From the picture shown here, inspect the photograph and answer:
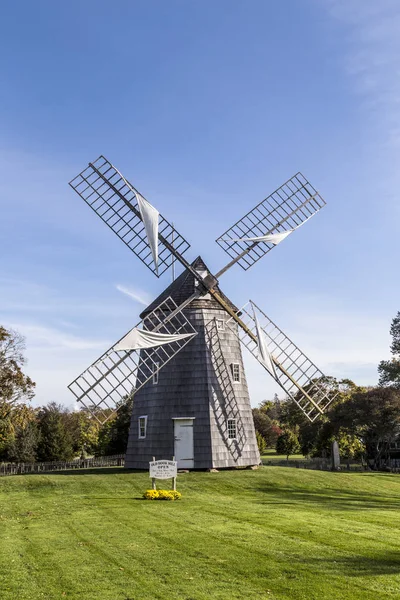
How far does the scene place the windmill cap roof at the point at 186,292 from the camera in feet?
87.8

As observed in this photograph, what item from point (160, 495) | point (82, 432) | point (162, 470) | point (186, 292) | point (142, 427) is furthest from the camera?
point (82, 432)

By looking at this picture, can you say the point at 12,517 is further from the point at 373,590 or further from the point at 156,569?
the point at 373,590

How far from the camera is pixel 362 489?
80.0 feet

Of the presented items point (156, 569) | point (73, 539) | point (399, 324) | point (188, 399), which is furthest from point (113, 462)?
point (156, 569)

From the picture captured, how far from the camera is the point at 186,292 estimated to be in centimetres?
2686

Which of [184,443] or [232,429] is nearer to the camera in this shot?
[184,443]

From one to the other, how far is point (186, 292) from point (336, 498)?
11.2 m

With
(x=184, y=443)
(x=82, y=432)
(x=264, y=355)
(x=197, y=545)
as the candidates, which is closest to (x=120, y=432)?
(x=82, y=432)

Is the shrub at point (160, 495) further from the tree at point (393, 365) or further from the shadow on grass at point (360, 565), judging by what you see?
the tree at point (393, 365)

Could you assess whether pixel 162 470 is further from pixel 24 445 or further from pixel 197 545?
pixel 24 445

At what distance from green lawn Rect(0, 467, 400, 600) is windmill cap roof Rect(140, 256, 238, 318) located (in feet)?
28.4

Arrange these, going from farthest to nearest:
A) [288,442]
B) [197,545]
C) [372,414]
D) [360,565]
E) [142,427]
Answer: [288,442]
[372,414]
[142,427]
[197,545]
[360,565]

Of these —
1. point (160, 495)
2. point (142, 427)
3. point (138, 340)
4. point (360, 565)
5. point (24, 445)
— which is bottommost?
point (360, 565)

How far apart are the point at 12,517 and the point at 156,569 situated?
7881 millimetres
